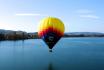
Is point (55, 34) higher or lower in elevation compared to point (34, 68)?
higher

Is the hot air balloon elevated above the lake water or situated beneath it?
elevated above

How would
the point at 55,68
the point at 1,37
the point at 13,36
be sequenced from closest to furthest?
1. the point at 55,68
2. the point at 1,37
3. the point at 13,36

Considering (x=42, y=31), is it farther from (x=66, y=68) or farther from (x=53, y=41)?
(x=66, y=68)

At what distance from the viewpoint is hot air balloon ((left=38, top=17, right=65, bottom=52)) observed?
2155 cm

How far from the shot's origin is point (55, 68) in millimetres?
23016

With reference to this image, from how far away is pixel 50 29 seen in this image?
2159 cm

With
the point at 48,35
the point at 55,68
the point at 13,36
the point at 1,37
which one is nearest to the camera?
the point at 48,35

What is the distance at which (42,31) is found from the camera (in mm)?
21734

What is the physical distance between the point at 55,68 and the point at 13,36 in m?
102

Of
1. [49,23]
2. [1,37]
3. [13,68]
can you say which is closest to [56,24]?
[49,23]

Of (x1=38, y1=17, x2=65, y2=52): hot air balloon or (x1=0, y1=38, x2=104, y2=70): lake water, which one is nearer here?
(x1=38, y1=17, x2=65, y2=52): hot air balloon

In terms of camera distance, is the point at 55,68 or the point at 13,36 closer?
the point at 55,68

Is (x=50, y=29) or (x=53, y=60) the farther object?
(x=53, y=60)

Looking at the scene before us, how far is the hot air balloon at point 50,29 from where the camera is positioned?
21.5 m
